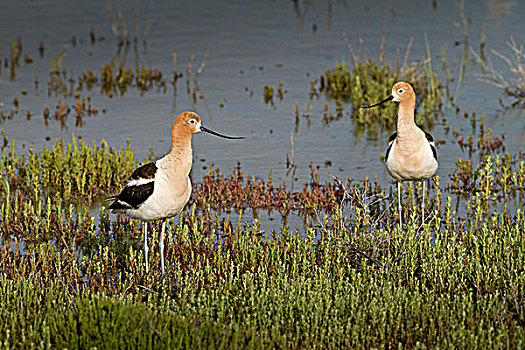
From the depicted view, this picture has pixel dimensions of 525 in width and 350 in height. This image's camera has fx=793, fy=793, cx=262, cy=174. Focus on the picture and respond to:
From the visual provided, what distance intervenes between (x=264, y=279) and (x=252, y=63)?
11.7m

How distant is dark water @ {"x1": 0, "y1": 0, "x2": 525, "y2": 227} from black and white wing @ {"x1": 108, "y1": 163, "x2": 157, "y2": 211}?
3.47m

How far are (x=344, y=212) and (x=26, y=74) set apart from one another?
1014 cm

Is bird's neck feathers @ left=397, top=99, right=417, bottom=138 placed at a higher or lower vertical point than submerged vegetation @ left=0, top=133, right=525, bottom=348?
higher

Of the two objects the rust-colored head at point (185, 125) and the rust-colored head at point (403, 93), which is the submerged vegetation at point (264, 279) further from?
the rust-colored head at point (403, 93)

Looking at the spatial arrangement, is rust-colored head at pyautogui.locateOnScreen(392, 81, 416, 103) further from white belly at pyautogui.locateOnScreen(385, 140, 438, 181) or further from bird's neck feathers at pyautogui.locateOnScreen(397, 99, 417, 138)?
white belly at pyautogui.locateOnScreen(385, 140, 438, 181)

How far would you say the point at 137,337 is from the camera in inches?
219

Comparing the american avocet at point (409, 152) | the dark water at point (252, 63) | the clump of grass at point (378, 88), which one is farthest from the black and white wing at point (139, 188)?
the clump of grass at point (378, 88)

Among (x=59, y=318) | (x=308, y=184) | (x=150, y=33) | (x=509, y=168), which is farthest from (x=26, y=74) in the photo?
(x=59, y=318)

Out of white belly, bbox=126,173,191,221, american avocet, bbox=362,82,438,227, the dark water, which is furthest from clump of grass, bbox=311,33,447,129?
white belly, bbox=126,173,191,221

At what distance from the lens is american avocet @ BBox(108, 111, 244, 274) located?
705cm

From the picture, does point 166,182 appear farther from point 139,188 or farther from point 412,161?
point 412,161

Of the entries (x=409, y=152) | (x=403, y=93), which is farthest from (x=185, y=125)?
(x=403, y=93)

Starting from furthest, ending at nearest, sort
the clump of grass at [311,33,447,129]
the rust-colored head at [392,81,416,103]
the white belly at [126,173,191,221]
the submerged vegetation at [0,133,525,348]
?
1. the clump of grass at [311,33,447,129]
2. the rust-colored head at [392,81,416,103]
3. the white belly at [126,173,191,221]
4. the submerged vegetation at [0,133,525,348]

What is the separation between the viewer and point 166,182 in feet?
23.1
